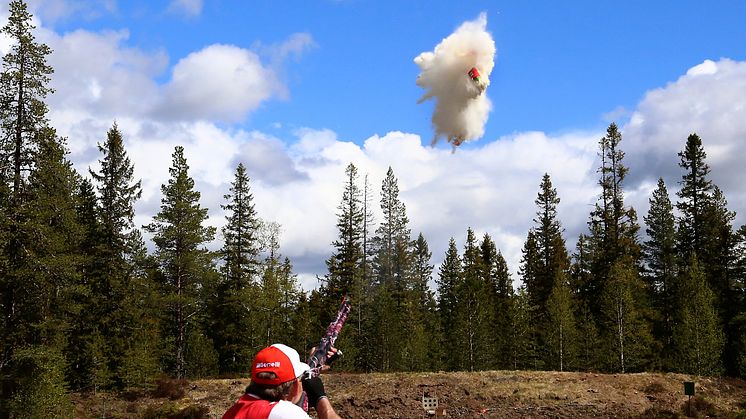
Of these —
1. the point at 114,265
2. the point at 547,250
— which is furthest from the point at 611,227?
the point at 114,265

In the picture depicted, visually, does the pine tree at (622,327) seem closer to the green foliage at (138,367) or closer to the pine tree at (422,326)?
the pine tree at (422,326)

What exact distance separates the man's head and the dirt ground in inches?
1045

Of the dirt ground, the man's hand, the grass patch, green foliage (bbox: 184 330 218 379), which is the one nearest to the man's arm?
the man's hand

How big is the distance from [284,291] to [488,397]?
22253 millimetres

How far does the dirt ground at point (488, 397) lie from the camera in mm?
30047

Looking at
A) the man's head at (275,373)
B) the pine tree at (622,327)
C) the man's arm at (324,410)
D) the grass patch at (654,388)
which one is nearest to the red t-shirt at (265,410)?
the man's head at (275,373)

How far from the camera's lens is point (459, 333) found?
47531mm

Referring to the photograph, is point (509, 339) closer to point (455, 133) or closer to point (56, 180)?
point (455, 133)

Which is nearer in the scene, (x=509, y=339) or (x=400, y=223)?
(x=509, y=339)

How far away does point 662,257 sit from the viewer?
5984 centimetres

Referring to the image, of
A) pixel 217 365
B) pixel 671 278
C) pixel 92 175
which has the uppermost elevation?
pixel 92 175

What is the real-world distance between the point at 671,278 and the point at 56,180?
160 ft

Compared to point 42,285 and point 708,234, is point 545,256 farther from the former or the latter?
point 42,285


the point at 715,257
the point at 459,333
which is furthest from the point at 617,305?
the point at 715,257
